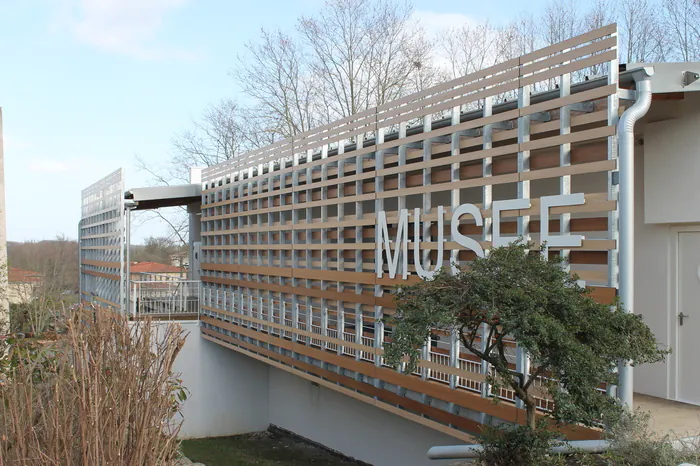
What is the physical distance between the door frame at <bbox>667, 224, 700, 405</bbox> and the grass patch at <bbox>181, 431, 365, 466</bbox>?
19.7 feet

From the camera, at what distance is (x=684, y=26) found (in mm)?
22516

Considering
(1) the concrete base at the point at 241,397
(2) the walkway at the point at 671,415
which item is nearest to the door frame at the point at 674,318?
(2) the walkway at the point at 671,415

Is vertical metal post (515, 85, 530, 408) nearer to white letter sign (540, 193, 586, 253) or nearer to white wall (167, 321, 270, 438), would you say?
white letter sign (540, 193, 586, 253)

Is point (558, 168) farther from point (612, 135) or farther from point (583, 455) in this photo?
point (583, 455)

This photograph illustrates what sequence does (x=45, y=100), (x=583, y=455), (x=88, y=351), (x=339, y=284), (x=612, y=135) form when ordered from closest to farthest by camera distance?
(x=88, y=351) < (x=583, y=455) < (x=612, y=135) < (x=339, y=284) < (x=45, y=100)

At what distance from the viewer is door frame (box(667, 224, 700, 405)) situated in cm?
758

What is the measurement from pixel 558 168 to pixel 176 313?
11.9m

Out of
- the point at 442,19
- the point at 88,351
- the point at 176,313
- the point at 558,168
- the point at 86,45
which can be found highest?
the point at 442,19

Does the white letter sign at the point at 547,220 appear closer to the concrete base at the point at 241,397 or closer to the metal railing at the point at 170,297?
the concrete base at the point at 241,397

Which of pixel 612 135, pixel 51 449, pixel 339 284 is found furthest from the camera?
pixel 339 284

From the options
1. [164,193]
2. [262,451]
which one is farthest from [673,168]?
[164,193]

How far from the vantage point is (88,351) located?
3.94 meters

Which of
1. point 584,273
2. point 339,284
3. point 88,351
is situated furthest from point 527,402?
point 339,284

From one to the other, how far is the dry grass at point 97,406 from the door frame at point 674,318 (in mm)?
5544
